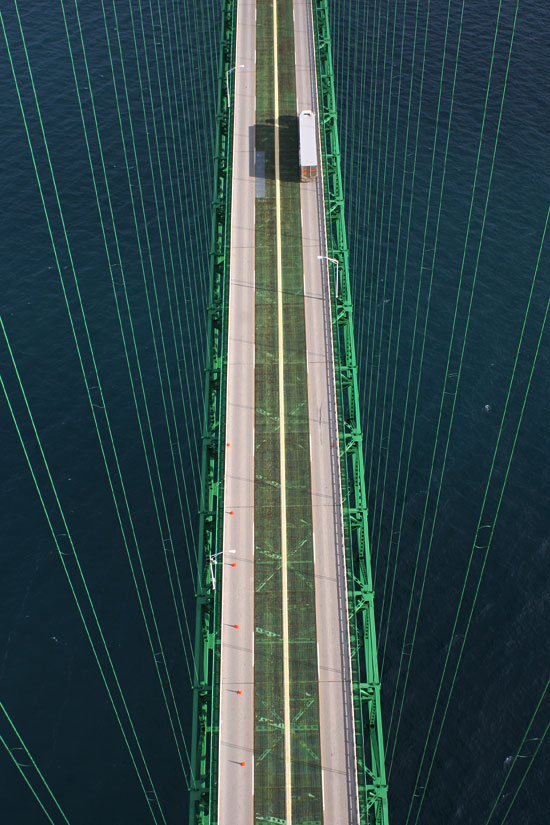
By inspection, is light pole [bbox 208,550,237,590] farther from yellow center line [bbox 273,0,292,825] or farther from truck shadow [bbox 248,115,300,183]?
truck shadow [bbox 248,115,300,183]

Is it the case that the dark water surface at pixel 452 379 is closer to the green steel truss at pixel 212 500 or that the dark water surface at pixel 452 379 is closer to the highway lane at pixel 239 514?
the highway lane at pixel 239 514

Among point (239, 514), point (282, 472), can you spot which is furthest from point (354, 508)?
point (239, 514)

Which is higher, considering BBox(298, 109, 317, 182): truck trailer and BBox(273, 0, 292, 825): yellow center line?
BBox(298, 109, 317, 182): truck trailer

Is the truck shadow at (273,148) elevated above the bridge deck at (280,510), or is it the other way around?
the truck shadow at (273,148)

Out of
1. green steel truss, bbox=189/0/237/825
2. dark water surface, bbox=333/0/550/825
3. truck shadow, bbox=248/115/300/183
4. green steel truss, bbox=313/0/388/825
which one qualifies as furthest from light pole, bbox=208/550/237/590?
truck shadow, bbox=248/115/300/183

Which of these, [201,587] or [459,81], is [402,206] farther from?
[201,587]

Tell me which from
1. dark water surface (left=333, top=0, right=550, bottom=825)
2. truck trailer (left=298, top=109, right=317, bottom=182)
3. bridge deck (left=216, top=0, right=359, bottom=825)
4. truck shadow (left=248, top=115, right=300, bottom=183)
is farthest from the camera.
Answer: truck shadow (left=248, top=115, right=300, bottom=183)

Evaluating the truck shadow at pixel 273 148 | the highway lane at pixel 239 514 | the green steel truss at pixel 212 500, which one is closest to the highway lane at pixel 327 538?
the truck shadow at pixel 273 148

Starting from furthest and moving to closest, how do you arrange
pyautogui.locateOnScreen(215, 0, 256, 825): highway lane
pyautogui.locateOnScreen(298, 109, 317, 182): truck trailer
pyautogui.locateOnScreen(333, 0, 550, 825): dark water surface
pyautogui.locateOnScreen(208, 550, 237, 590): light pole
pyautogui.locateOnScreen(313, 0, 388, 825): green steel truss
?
pyautogui.locateOnScreen(298, 109, 317, 182): truck trailer
pyautogui.locateOnScreen(333, 0, 550, 825): dark water surface
pyautogui.locateOnScreen(208, 550, 237, 590): light pole
pyautogui.locateOnScreen(313, 0, 388, 825): green steel truss
pyautogui.locateOnScreen(215, 0, 256, 825): highway lane
